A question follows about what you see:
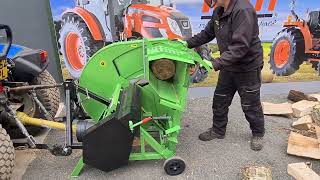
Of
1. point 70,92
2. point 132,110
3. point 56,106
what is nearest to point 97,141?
A: point 132,110

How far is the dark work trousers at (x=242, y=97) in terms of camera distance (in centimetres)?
381

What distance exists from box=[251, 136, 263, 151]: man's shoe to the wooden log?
114cm

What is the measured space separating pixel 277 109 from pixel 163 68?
210 cm

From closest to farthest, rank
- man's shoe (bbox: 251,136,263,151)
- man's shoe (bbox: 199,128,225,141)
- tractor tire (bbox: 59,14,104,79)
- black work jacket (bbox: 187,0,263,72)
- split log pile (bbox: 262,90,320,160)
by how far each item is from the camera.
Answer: black work jacket (bbox: 187,0,263,72) < split log pile (bbox: 262,90,320,160) < man's shoe (bbox: 251,136,263,151) < man's shoe (bbox: 199,128,225,141) < tractor tire (bbox: 59,14,104,79)

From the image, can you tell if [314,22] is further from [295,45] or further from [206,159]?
[206,159]

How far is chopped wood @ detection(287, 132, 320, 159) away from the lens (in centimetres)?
384

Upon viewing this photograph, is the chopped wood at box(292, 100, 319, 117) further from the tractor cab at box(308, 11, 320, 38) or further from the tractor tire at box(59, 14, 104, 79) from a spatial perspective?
the tractor tire at box(59, 14, 104, 79)

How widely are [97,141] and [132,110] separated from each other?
1.28ft

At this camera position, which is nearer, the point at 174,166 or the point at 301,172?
the point at 301,172

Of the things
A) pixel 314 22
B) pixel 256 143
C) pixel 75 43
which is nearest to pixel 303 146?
pixel 256 143

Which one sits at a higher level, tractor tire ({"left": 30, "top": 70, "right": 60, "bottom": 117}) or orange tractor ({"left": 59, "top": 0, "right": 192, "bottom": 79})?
orange tractor ({"left": 59, "top": 0, "right": 192, "bottom": 79})

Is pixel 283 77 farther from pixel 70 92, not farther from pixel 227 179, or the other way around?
pixel 70 92

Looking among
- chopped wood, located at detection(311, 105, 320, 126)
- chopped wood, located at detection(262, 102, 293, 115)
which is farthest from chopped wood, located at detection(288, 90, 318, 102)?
chopped wood, located at detection(311, 105, 320, 126)

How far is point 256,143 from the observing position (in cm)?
404
